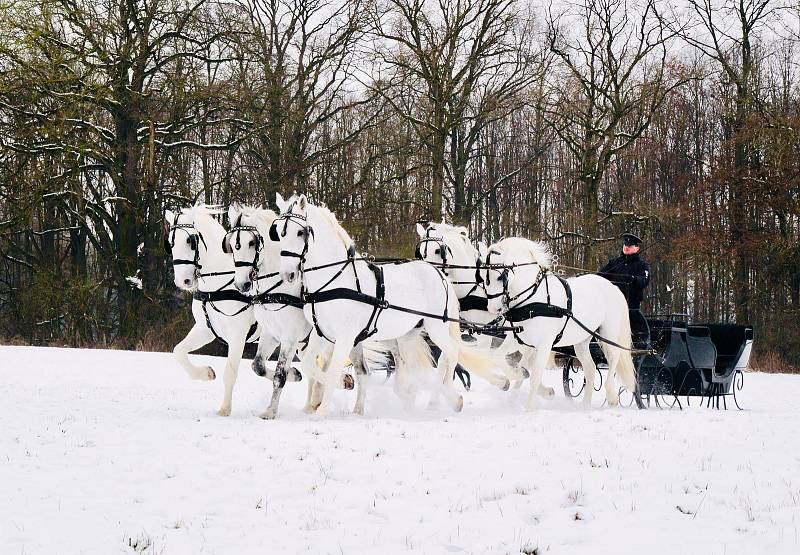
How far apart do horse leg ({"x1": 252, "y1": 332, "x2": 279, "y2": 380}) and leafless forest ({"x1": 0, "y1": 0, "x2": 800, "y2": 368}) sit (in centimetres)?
1090

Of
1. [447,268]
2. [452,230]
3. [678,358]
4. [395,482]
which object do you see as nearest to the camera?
[395,482]

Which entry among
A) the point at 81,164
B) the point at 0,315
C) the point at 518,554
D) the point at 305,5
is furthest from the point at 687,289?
the point at 518,554

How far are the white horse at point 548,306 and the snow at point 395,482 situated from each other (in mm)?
1097

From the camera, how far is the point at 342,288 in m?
8.23

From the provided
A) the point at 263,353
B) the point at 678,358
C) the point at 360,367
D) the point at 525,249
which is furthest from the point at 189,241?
the point at 678,358

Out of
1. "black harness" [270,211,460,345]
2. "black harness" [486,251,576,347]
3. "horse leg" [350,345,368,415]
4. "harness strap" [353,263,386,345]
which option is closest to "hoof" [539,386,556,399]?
"black harness" [486,251,576,347]

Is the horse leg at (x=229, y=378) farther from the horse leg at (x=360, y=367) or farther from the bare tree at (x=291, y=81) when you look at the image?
the bare tree at (x=291, y=81)

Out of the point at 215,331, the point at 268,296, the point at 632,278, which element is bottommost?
the point at 215,331

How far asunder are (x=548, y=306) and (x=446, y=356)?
125 centimetres

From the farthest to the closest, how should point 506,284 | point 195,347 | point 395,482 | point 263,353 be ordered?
point 506,284 < point 195,347 < point 263,353 < point 395,482

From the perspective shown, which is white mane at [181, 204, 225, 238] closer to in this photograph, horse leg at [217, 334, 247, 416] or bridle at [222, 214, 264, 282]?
bridle at [222, 214, 264, 282]

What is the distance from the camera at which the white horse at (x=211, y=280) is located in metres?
8.42

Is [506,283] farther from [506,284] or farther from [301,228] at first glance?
[301,228]

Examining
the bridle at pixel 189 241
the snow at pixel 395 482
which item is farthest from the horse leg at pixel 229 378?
the bridle at pixel 189 241
